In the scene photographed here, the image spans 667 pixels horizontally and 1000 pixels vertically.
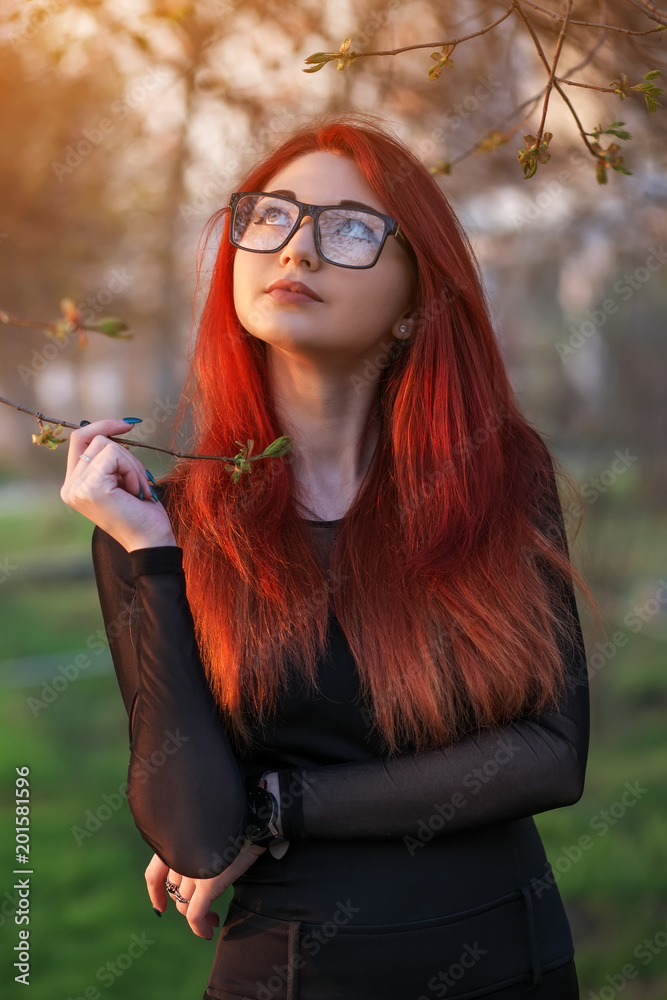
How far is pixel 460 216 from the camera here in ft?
9.36

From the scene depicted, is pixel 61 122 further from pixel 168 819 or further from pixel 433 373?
pixel 168 819

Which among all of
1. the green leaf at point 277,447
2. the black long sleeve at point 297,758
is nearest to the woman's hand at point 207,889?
the black long sleeve at point 297,758

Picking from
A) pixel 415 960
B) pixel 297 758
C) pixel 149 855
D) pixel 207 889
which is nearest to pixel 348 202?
pixel 297 758

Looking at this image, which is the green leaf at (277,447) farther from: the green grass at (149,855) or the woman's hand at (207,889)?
the green grass at (149,855)

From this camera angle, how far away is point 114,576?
5.64ft

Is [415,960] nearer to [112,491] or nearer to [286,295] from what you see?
[112,491]

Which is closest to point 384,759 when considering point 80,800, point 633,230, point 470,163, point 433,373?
point 433,373

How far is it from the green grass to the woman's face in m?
2.86

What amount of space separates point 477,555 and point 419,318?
0.54 metres

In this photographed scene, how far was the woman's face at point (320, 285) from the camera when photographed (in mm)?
1731

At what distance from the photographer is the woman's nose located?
172 centimetres

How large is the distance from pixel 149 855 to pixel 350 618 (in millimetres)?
3229

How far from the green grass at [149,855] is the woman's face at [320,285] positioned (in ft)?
9.40

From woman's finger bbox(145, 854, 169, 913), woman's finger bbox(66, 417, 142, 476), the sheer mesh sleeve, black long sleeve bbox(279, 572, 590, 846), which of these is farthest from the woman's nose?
woman's finger bbox(145, 854, 169, 913)
